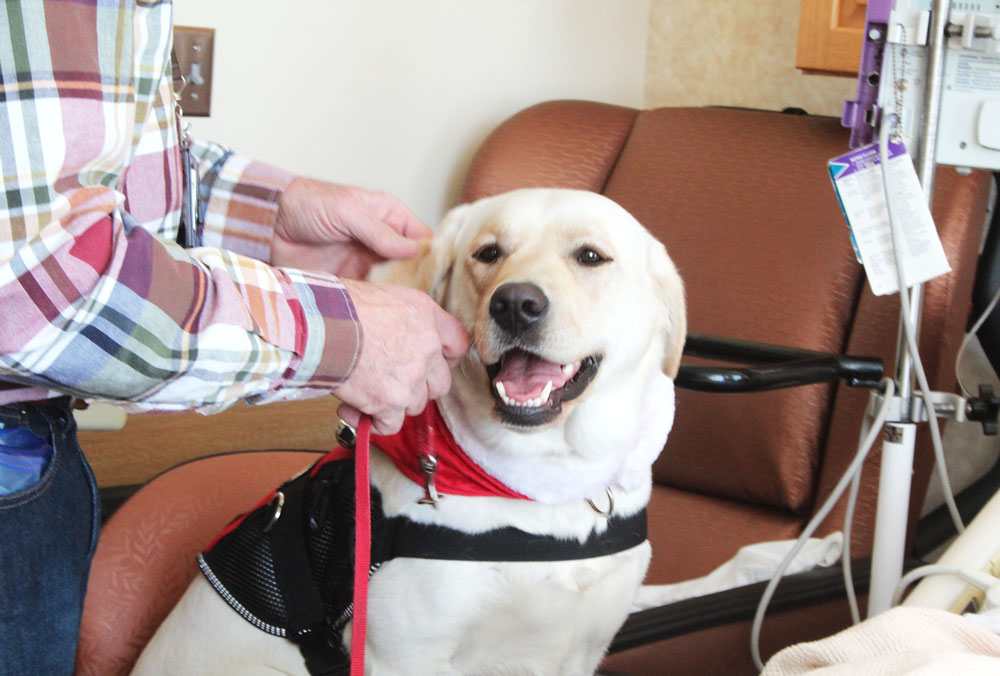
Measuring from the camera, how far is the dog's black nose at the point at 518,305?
88 centimetres

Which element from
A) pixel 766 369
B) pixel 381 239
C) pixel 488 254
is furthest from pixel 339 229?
pixel 766 369

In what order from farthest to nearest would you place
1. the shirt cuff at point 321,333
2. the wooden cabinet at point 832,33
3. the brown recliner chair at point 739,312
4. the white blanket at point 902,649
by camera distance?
1. the wooden cabinet at point 832,33
2. the brown recliner chair at point 739,312
3. the shirt cuff at point 321,333
4. the white blanket at point 902,649

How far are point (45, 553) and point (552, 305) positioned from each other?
Answer: 19.0 inches

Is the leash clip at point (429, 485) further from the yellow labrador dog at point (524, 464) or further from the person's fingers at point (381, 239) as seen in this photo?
the person's fingers at point (381, 239)

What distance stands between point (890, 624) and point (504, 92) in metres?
1.62

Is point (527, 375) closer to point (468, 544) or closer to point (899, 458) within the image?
point (468, 544)

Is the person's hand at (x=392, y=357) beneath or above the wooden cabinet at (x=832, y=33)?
beneath

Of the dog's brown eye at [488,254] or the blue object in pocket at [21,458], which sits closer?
the blue object in pocket at [21,458]

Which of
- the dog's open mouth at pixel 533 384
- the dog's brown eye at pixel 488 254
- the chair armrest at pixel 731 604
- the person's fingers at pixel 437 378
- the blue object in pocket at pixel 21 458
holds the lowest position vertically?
the chair armrest at pixel 731 604

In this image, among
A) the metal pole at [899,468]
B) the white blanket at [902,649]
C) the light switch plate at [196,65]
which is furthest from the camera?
the light switch plate at [196,65]

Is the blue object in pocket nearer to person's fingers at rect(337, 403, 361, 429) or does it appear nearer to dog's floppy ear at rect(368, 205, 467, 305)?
person's fingers at rect(337, 403, 361, 429)

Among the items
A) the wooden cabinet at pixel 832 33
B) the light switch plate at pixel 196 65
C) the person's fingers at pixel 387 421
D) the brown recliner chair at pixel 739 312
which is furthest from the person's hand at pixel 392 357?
the light switch plate at pixel 196 65

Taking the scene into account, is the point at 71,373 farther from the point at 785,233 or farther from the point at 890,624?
the point at 785,233

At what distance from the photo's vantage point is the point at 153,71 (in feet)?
2.21
